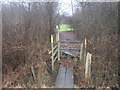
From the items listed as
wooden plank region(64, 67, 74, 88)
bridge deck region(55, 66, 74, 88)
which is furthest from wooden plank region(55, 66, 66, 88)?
wooden plank region(64, 67, 74, 88)

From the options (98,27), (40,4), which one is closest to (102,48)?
(98,27)

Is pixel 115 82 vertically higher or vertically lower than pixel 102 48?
lower

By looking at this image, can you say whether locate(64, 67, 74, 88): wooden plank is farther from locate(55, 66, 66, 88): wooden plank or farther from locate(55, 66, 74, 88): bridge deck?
locate(55, 66, 66, 88): wooden plank

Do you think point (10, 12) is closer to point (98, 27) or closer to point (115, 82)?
point (98, 27)

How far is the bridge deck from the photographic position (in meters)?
3.52

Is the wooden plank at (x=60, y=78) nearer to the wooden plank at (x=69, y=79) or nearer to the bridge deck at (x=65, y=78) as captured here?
the bridge deck at (x=65, y=78)

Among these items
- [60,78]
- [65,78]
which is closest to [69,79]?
[65,78]

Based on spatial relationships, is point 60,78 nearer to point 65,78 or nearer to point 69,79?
point 65,78

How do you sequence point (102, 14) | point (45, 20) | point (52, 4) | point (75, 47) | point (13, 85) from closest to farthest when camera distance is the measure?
point (13, 85) < point (102, 14) < point (45, 20) < point (52, 4) < point (75, 47)

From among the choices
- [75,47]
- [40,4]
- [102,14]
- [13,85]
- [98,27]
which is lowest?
[13,85]

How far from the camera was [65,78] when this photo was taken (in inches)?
154

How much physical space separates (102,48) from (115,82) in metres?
0.85

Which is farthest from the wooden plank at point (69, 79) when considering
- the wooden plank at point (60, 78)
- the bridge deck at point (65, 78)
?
the wooden plank at point (60, 78)

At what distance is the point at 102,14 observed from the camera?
411 centimetres
